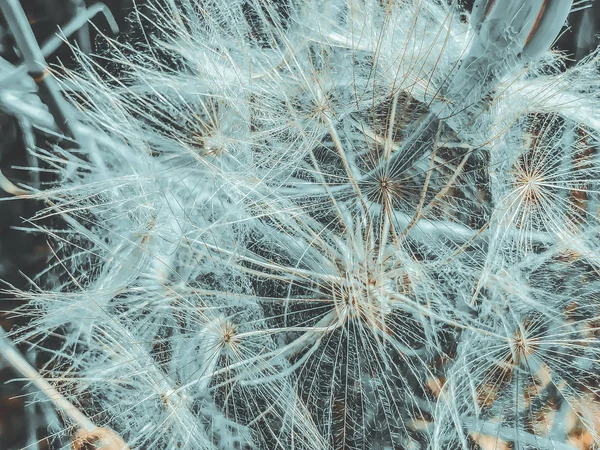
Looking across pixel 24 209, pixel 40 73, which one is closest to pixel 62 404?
pixel 24 209

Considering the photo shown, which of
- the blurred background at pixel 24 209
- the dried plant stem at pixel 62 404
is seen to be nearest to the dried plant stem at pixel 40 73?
the blurred background at pixel 24 209

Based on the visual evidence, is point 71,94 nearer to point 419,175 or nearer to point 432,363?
point 419,175

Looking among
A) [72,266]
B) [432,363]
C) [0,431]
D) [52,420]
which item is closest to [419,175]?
[432,363]

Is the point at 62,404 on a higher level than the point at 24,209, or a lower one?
lower

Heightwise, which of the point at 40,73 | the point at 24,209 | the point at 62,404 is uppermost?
the point at 40,73

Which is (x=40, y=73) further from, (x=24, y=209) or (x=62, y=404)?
(x=62, y=404)

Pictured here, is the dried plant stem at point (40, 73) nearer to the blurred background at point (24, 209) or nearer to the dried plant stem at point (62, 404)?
the blurred background at point (24, 209)

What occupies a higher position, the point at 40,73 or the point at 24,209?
the point at 40,73

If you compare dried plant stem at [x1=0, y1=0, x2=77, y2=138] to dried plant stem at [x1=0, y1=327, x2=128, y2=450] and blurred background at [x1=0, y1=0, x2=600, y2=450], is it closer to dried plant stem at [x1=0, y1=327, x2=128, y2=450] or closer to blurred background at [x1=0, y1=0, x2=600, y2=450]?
blurred background at [x1=0, y1=0, x2=600, y2=450]
